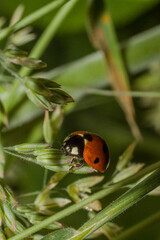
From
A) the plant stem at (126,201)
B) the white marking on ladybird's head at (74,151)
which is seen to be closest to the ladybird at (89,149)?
the white marking on ladybird's head at (74,151)

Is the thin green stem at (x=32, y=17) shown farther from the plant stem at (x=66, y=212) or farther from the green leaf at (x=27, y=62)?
the plant stem at (x=66, y=212)

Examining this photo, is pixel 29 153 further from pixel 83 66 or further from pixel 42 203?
pixel 83 66

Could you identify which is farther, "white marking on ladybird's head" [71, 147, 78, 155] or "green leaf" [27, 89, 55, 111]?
"white marking on ladybird's head" [71, 147, 78, 155]

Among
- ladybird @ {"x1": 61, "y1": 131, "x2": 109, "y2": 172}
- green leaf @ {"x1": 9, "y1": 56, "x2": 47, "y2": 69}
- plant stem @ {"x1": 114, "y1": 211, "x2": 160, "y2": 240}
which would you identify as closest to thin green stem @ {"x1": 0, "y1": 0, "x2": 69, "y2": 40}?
green leaf @ {"x1": 9, "y1": 56, "x2": 47, "y2": 69}

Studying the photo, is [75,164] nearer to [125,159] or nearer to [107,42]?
[125,159]

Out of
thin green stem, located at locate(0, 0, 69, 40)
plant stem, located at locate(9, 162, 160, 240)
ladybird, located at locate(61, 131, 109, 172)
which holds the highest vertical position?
thin green stem, located at locate(0, 0, 69, 40)

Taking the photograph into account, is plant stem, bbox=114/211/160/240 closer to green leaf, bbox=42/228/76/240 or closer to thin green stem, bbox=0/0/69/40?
green leaf, bbox=42/228/76/240
